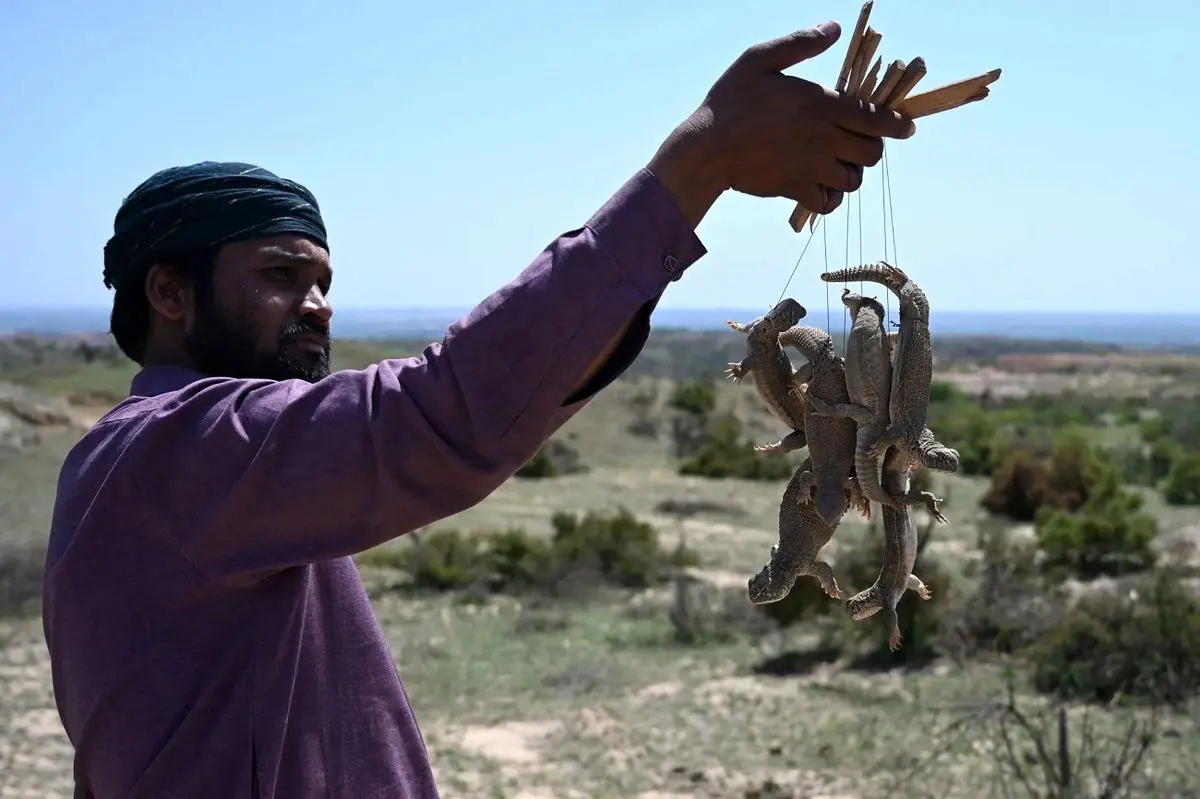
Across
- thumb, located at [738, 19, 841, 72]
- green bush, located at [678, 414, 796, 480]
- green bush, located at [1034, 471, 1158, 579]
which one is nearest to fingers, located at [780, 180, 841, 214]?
thumb, located at [738, 19, 841, 72]

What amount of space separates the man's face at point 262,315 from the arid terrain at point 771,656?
52 cm

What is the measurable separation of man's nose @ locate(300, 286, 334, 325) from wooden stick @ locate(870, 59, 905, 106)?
1.06 m

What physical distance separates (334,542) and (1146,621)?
10.1 m

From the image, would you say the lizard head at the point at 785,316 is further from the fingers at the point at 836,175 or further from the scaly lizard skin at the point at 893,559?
the fingers at the point at 836,175

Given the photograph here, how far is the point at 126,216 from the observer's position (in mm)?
2285

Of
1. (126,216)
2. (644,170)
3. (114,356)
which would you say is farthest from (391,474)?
(114,356)

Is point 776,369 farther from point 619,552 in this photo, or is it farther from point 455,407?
point 619,552

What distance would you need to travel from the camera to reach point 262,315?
6.91 feet

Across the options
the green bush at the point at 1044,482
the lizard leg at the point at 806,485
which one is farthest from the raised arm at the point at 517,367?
the green bush at the point at 1044,482

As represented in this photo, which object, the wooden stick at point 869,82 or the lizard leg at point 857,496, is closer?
the wooden stick at point 869,82

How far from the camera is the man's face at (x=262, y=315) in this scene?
210cm

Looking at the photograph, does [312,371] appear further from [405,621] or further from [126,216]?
[405,621]

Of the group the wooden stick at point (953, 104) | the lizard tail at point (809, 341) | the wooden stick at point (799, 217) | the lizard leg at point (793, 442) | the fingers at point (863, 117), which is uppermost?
the wooden stick at point (953, 104)

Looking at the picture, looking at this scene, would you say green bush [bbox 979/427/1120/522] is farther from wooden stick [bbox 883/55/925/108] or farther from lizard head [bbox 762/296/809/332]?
wooden stick [bbox 883/55/925/108]
